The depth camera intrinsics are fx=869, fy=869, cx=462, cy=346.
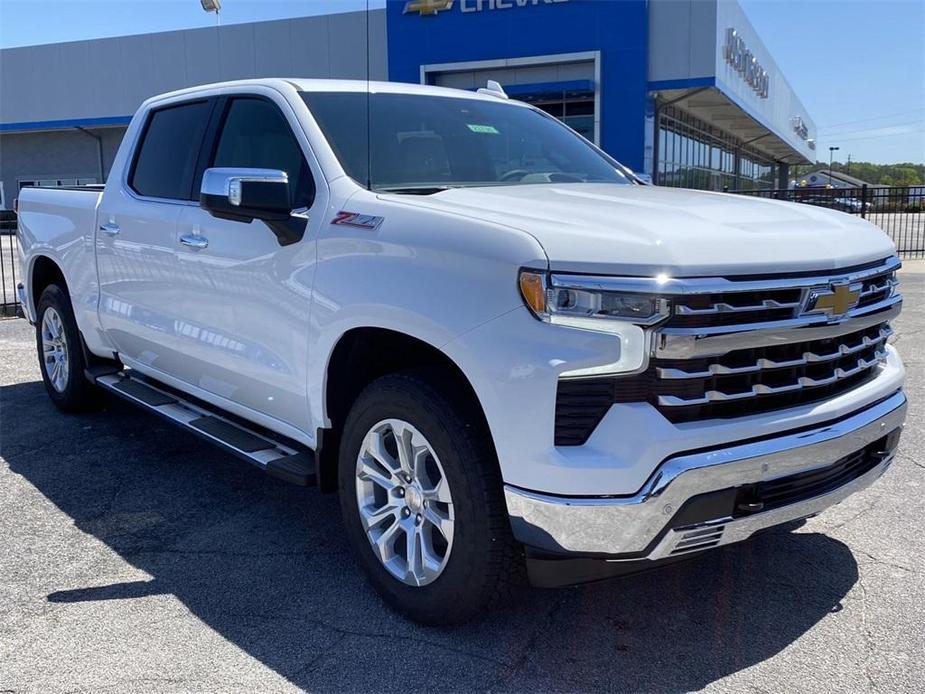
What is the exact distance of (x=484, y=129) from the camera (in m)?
4.32

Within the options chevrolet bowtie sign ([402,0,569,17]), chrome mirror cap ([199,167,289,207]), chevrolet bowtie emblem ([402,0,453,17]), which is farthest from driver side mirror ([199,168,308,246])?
chevrolet bowtie emblem ([402,0,453,17])

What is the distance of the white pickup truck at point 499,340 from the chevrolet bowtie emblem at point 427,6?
2033 centimetres

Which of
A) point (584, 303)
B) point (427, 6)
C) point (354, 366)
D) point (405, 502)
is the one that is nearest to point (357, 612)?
point (405, 502)

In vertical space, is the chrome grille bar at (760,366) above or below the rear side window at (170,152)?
below

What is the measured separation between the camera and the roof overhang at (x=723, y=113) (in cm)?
2377

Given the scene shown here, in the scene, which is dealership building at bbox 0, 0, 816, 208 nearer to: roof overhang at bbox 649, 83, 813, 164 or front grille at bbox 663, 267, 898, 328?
roof overhang at bbox 649, 83, 813, 164

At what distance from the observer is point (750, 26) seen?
27672mm

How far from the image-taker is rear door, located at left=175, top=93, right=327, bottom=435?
352 cm

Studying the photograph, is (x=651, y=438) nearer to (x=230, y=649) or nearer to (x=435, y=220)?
(x=435, y=220)

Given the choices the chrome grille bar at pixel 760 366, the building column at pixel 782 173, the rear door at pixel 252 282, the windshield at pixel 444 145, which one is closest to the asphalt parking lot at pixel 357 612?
the rear door at pixel 252 282

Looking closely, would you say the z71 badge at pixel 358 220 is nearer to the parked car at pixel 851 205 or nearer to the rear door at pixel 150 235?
the rear door at pixel 150 235

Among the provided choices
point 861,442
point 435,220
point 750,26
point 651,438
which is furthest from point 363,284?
point 750,26

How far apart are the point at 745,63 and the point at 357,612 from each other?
27.1 m

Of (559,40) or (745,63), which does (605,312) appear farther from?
(745,63)
